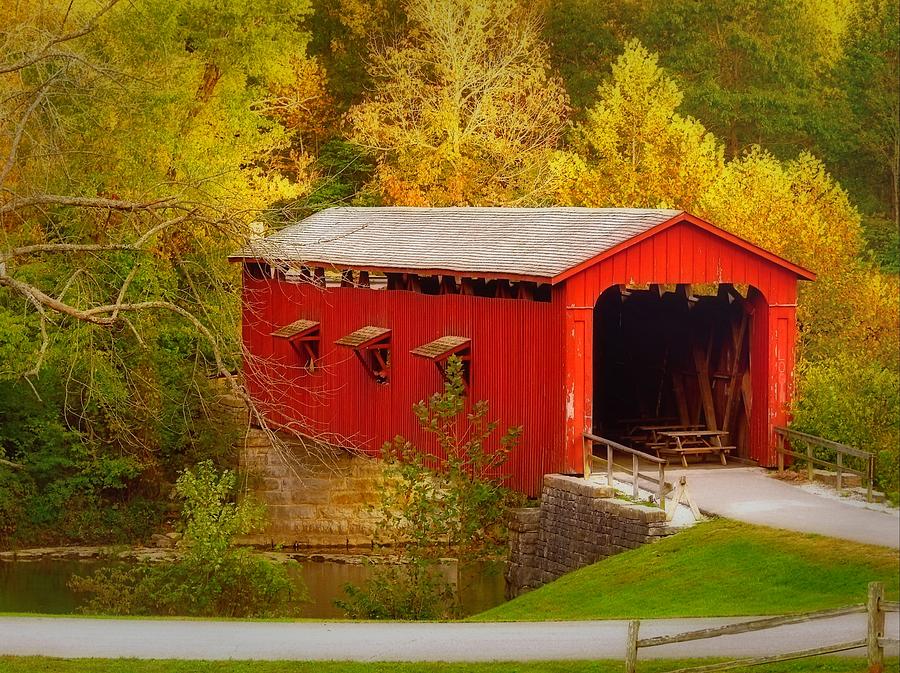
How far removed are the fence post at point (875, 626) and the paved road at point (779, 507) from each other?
4847mm

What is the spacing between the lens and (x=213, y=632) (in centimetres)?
1744

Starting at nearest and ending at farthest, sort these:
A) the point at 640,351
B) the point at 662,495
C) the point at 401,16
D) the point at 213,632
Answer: the point at 213,632 → the point at 662,495 → the point at 640,351 → the point at 401,16

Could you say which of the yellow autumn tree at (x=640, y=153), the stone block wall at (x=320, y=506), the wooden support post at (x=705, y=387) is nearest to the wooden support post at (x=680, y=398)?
the wooden support post at (x=705, y=387)

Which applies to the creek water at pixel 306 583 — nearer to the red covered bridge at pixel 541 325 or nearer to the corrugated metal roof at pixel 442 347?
the red covered bridge at pixel 541 325

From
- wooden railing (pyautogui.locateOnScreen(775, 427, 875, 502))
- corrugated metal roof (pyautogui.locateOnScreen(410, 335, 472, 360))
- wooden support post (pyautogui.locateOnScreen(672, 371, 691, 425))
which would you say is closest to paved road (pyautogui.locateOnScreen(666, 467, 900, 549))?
wooden railing (pyautogui.locateOnScreen(775, 427, 875, 502))

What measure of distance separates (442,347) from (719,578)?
7646mm

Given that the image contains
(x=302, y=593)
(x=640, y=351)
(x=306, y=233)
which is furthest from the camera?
(x=306, y=233)

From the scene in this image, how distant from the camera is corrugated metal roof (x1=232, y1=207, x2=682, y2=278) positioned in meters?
23.0

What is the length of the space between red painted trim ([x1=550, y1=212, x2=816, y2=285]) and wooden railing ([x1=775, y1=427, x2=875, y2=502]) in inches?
89.2

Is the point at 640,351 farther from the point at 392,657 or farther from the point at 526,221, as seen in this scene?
the point at 392,657

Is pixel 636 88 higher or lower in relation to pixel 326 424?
higher

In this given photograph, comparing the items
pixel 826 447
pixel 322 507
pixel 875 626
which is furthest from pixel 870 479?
pixel 322 507

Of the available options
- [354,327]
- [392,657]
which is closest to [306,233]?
[354,327]

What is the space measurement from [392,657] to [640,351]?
13.6 m
